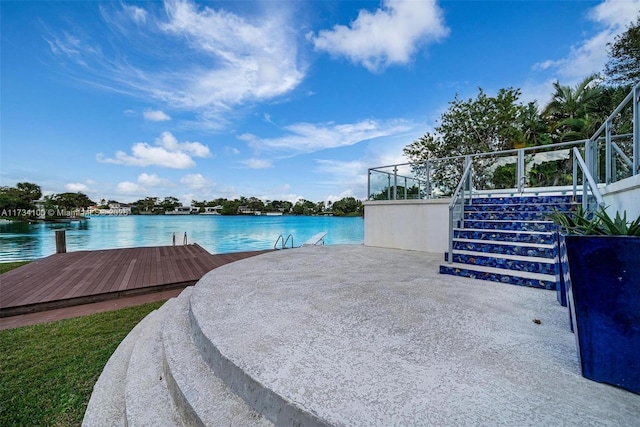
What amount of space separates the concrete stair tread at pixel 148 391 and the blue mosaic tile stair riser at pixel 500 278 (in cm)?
381

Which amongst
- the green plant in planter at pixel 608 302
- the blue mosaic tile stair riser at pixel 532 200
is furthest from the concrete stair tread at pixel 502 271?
the blue mosaic tile stair riser at pixel 532 200

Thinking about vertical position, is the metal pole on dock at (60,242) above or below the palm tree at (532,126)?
below

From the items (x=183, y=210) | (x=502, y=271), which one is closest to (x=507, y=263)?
(x=502, y=271)

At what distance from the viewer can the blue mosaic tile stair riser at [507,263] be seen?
3.49m

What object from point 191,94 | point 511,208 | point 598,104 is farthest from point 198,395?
point 598,104

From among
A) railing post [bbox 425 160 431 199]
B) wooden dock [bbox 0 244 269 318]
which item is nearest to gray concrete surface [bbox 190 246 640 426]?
wooden dock [bbox 0 244 269 318]

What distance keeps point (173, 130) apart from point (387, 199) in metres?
25.2

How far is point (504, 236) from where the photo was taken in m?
4.44

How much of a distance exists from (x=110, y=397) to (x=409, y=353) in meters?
2.27

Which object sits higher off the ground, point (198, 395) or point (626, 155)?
point (626, 155)

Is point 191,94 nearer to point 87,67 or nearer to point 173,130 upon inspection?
point 87,67

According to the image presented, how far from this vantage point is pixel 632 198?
104 inches

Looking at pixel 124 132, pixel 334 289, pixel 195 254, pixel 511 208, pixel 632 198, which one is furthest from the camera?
pixel 124 132

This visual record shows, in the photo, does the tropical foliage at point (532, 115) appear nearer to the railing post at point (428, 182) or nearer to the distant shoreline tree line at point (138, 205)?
the railing post at point (428, 182)
